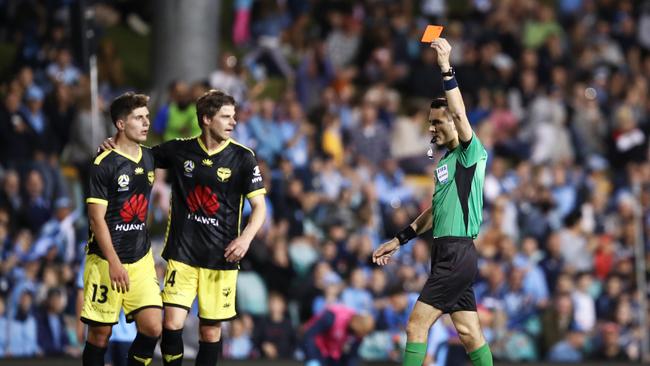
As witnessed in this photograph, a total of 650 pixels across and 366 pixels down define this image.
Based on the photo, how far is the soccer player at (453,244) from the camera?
373 inches

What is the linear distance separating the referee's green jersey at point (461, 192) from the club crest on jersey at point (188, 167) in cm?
180

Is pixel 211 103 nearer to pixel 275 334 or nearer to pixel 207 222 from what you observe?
pixel 207 222

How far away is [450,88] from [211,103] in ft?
5.70

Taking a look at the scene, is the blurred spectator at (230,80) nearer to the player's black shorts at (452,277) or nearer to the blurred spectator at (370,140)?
the blurred spectator at (370,140)

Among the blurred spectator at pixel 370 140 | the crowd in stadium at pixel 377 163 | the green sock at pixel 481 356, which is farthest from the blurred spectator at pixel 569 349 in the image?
the green sock at pixel 481 356

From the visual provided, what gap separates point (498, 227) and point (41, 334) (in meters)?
5.90

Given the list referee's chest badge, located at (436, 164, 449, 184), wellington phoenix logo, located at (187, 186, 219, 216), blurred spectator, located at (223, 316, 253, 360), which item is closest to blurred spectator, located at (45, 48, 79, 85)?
blurred spectator, located at (223, 316, 253, 360)

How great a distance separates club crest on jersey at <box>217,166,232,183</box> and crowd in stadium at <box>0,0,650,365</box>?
4009 mm

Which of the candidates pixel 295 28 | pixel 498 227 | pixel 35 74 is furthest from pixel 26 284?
pixel 295 28

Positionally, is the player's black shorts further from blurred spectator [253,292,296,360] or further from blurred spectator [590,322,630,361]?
blurred spectator [590,322,630,361]

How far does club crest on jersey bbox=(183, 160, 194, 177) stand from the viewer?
31.9ft

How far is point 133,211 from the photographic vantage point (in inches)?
377

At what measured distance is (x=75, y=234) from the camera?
50.7 ft

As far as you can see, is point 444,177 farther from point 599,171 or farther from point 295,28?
point 295,28
